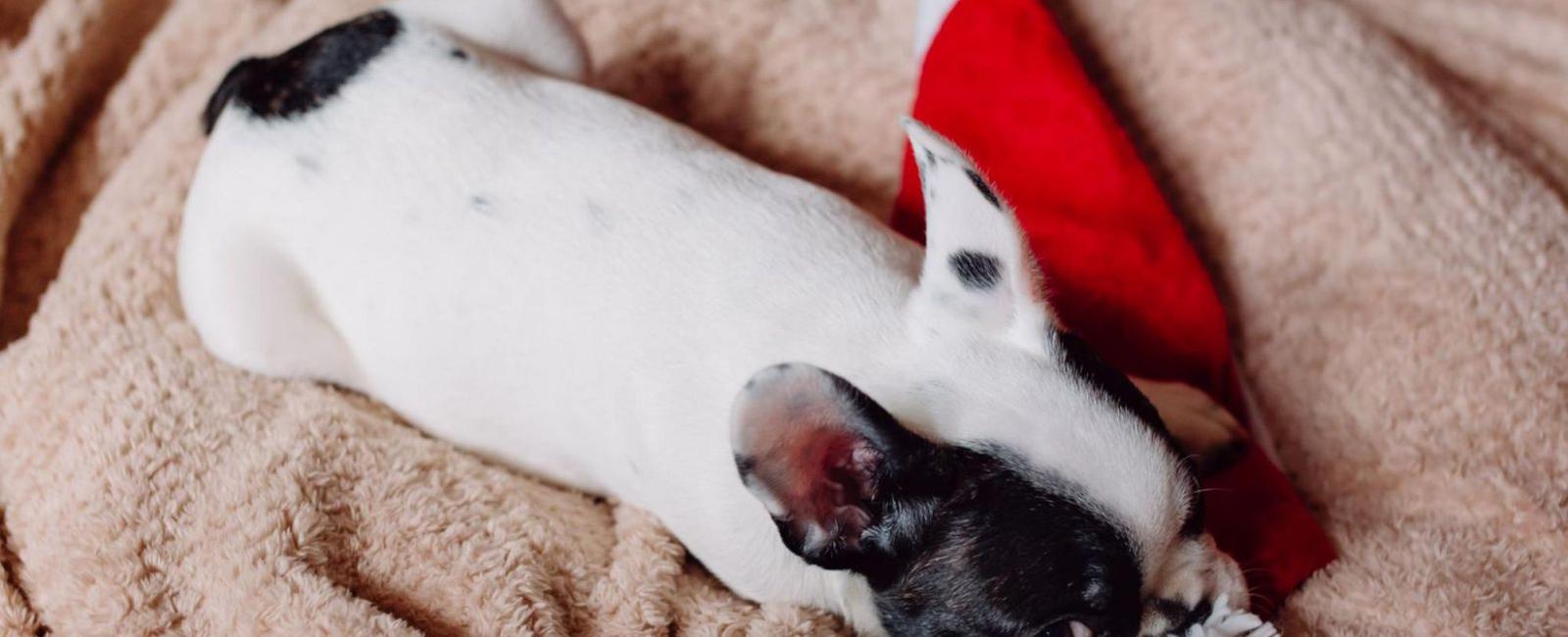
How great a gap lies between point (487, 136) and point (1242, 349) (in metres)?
1.26

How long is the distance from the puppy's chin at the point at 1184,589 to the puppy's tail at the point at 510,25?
1274 mm

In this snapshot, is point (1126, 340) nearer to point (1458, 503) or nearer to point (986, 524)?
point (1458, 503)

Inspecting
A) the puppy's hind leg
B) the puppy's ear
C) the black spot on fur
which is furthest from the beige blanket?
the black spot on fur

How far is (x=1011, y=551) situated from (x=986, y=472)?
9 cm

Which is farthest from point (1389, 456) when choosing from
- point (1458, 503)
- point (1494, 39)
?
point (1494, 39)

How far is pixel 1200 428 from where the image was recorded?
174cm

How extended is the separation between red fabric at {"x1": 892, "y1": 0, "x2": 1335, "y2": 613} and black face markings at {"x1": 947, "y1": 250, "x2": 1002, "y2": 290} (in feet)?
1.29

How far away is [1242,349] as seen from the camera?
2.00 metres

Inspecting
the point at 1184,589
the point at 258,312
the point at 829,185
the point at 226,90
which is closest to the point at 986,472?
the point at 1184,589

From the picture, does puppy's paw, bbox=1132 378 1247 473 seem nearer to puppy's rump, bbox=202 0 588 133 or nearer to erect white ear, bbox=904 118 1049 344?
erect white ear, bbox=904 118 1049 344

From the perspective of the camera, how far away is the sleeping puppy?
4.33 ft

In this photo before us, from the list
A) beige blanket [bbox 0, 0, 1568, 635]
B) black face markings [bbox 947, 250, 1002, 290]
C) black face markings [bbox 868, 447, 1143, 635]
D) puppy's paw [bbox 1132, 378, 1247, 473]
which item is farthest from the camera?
puppy's paw [bbox 1132, 378, 1247, 473]

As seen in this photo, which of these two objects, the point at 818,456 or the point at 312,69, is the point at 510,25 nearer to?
the point at 312,69

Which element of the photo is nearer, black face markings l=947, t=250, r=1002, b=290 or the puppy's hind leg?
black face markings l=947, t=250, r=1002, b=290
